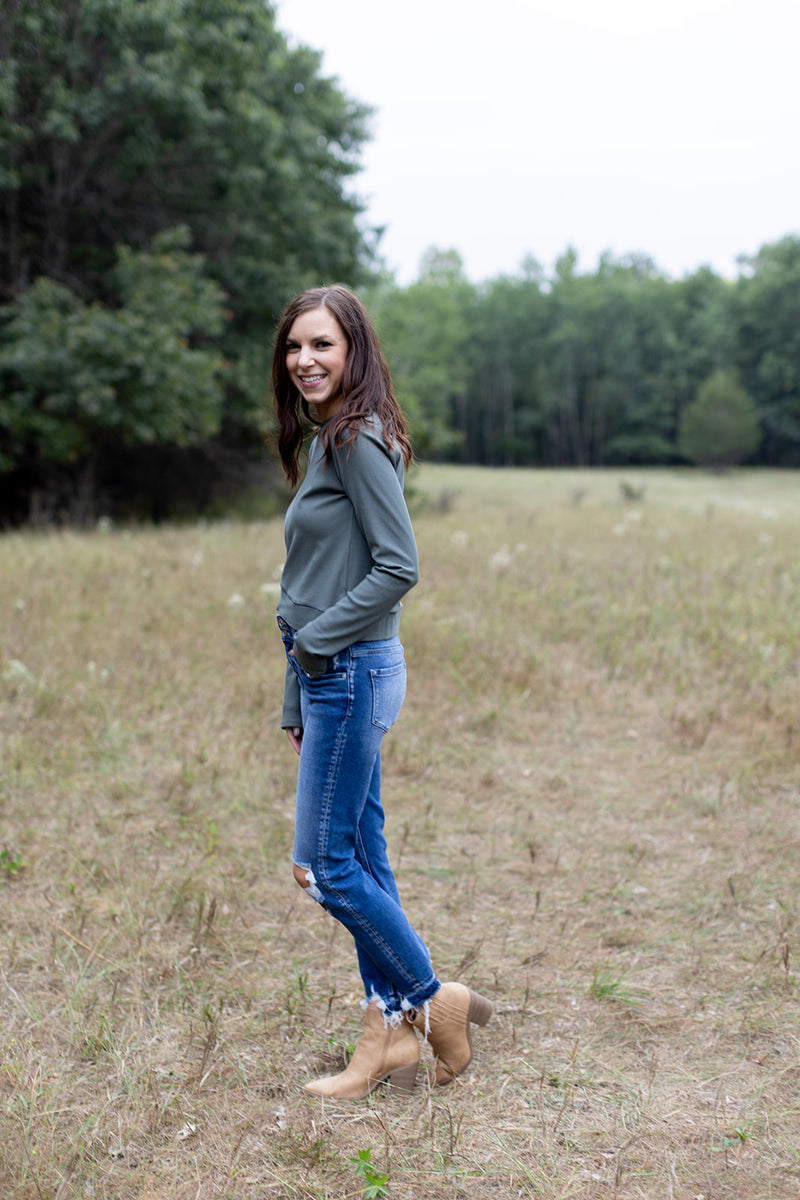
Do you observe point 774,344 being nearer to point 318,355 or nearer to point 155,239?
point 155,239

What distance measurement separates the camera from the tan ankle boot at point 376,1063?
104 inches

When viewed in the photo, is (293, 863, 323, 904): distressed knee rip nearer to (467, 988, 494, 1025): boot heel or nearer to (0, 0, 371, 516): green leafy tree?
(467, 988, 494, 1025): boot heel

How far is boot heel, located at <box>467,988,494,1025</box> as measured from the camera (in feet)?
9.05

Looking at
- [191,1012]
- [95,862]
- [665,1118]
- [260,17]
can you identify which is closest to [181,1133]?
[191,1012]

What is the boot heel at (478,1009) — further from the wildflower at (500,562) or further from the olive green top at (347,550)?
the wildflower at (500,562)

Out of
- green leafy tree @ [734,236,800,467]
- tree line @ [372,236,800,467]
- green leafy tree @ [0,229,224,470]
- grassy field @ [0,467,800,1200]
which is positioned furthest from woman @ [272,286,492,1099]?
green leafy tree @ [734,236,800,467]

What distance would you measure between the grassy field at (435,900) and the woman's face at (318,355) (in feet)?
6.94

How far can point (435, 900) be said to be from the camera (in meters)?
3.97

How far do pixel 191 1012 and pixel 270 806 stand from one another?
171 cm

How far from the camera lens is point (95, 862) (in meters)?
3.99

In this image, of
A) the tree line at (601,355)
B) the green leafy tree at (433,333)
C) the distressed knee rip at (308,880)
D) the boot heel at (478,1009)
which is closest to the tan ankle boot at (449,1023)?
the boot heel at (478,1009)

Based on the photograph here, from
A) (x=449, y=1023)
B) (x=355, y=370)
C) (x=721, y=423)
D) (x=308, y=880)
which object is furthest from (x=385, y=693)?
(x=721, y=423)

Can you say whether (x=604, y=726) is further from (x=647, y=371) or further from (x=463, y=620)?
(x=647, y=371)

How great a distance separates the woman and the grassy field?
0.42 metres
